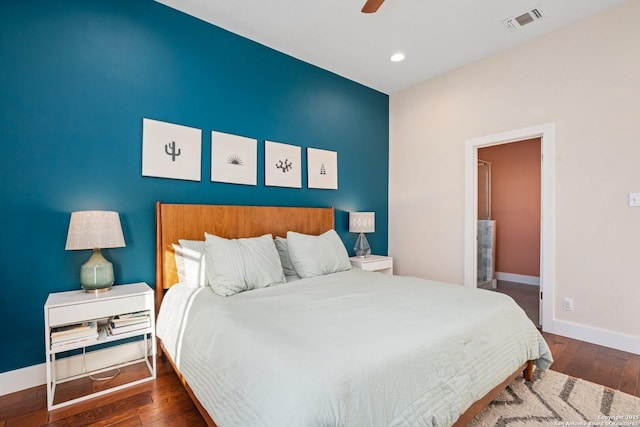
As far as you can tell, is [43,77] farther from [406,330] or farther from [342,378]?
[406,330]

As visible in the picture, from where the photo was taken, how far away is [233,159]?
9.73 ft

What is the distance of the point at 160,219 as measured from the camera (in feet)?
8.11

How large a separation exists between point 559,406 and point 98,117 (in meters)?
3.60

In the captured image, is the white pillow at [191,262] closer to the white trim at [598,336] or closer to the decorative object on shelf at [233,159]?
the decorative object on shelf at [233,159]

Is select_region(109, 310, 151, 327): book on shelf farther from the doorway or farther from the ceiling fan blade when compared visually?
the doorway

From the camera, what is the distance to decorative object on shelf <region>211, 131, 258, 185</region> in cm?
286

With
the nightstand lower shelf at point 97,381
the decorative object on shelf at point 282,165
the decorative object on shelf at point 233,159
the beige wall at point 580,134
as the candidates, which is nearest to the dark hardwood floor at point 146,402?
the nightstand lower shelf at point 97,381

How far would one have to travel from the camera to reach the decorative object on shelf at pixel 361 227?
Result: 3797 mm

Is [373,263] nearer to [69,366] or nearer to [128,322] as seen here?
[128,322]

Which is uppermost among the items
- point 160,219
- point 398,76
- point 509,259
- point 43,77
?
point 398,76

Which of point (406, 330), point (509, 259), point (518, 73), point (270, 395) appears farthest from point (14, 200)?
point (509, 259)

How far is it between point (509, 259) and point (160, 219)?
5409 millimetres

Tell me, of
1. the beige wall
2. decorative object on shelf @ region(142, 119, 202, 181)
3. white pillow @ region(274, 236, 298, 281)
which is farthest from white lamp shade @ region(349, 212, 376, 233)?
decorative object on shelf @ region(142, 119, 202, 181)

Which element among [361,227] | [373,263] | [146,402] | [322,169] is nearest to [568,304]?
[373,263]
